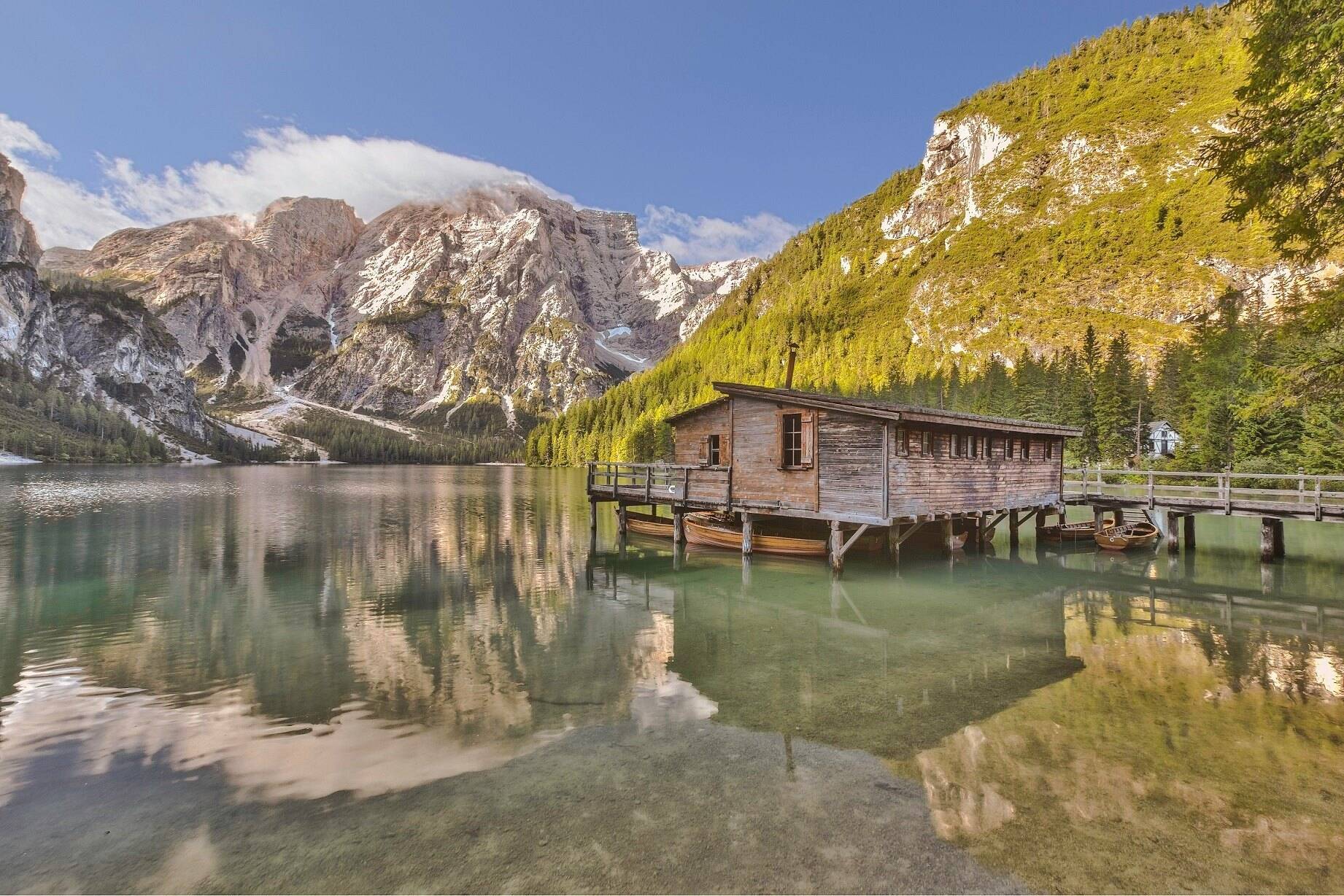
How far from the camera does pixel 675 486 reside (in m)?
31.8

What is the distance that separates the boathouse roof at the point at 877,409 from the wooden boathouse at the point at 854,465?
0.06 meters

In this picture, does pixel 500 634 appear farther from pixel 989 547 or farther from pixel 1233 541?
pixel 1233 541

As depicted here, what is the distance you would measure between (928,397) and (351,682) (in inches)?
4163

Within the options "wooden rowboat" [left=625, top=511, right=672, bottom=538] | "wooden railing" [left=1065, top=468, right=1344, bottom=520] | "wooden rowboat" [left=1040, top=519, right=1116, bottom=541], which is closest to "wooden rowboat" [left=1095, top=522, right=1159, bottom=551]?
"wooden railing" [left=1065, top=468, right=1344, bottom=520]

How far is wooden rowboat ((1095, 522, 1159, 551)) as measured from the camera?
29484 mm

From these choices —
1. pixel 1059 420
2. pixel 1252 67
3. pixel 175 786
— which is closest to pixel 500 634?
pixel 175 786

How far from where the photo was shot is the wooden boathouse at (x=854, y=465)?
23.4 meters

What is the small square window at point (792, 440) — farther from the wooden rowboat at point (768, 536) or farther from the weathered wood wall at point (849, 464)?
the wooden rowboat at point (768, 536)

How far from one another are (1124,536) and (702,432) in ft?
69.4

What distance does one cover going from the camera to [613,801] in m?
7.52

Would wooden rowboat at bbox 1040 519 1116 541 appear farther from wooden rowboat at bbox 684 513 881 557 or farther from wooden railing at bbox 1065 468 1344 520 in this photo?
wooden rowboat at bbox 684 513 881 557

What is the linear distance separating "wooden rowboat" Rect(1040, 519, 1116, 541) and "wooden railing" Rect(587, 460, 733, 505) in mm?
19113

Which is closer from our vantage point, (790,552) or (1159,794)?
(1159,794)

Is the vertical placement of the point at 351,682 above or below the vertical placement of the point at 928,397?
below
